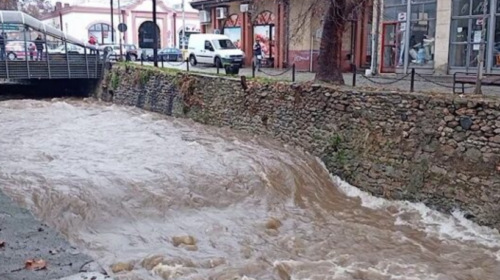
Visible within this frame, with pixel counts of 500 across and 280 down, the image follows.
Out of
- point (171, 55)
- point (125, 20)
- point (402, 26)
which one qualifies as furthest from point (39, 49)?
point (125, 20)

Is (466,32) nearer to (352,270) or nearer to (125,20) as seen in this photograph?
(352,270)

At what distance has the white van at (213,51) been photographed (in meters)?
25.2

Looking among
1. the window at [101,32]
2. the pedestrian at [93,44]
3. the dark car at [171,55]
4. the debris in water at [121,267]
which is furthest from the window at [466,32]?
the window at [101,32]

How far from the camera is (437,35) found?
17.6m

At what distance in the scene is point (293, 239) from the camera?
833 cm

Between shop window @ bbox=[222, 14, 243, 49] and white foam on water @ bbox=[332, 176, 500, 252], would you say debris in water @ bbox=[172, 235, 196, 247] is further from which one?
shop window @ bbox=[222, 14, 243, 49]

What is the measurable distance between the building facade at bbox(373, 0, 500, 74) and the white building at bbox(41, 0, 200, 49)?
30652 mm

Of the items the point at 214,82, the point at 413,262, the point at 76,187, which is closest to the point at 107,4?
the point at 214,82

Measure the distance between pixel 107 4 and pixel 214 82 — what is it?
119ft

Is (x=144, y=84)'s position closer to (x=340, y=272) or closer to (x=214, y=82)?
(x=214, y=82)

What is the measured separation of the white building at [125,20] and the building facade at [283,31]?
19002mm

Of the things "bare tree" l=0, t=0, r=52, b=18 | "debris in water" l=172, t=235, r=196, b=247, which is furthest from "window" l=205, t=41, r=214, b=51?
"bare tree" l=0, t=0, r=52, b=18

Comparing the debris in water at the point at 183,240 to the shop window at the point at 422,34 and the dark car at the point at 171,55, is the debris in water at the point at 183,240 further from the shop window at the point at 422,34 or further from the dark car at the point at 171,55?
the dark car at the point at 171,55

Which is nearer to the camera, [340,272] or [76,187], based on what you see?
[340,272]
